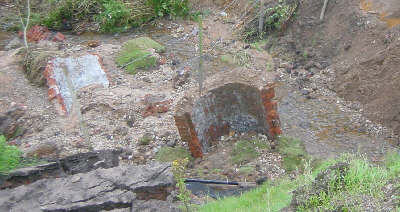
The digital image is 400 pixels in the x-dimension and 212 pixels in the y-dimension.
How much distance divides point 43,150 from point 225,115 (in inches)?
91.9

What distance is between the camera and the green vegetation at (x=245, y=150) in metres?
5.54

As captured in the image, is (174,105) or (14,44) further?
(14,44)

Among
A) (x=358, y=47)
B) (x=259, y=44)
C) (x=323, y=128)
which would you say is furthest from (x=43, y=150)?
(x=358, y=47)

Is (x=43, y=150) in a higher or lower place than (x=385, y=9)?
lower

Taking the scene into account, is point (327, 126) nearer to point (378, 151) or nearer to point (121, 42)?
point (378, 151)

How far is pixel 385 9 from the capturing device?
7.07m

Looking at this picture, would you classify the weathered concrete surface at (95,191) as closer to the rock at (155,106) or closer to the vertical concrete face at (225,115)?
the vertical concrete face at (225,115)

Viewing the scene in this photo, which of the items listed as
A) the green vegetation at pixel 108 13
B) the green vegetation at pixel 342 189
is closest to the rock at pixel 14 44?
the green vegetation at pixel 108 13

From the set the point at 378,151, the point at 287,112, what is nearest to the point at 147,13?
the point at 287,112

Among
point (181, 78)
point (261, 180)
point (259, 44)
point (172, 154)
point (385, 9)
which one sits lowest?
point (172, 154)

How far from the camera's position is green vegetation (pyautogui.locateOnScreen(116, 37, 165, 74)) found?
767 centimetres

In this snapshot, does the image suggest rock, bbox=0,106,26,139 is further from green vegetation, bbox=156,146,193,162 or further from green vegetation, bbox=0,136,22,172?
green vegetation, bbox=156,146,193,162

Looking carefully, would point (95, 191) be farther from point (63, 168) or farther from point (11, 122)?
point (11, 122)

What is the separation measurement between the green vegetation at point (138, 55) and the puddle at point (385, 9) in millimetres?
3520
